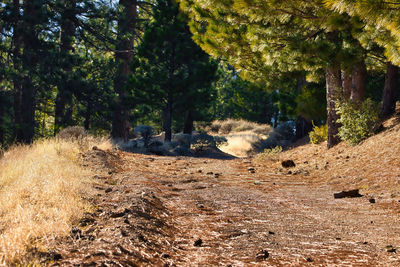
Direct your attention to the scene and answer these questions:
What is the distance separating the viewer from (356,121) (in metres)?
9.38

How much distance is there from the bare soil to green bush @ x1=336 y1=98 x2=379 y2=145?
116 inches

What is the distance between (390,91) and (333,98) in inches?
83.2

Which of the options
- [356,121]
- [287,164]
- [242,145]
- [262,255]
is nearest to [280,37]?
[356,121]

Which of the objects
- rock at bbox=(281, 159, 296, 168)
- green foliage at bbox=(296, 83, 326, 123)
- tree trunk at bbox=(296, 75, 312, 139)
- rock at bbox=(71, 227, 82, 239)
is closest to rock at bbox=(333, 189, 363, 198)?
rock at bbox=(281, 159, 296, 168)

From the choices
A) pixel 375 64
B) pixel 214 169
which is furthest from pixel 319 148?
pixel 214 169

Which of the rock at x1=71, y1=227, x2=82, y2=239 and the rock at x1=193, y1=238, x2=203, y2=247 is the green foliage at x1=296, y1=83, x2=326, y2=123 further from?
the rock at x1=71, y1=227, x2=82, y2=239

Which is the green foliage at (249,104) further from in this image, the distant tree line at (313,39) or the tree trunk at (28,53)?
the distant tree line at (313,39)

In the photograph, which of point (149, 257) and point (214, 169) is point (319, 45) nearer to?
point (214, 169)

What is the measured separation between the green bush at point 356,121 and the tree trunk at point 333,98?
0.43 meters

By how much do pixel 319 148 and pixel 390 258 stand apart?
8.40 metres

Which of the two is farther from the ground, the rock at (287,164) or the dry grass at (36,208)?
the dry grass at (36,208)

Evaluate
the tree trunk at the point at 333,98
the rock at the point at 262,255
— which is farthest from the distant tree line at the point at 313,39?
the rock at the point at 262,255

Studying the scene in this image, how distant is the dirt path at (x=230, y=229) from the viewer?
9.77 ft

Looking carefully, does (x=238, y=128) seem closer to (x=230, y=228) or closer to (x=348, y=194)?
(x=348, y=194)
